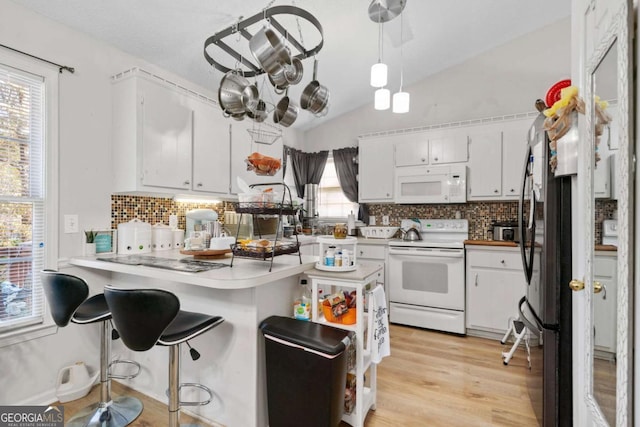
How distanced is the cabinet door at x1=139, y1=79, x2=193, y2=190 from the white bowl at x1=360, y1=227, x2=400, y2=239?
2243 mm

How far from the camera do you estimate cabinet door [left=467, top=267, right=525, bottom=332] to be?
295 centimetres

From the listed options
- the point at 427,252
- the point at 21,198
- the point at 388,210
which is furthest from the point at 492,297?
the point at 21,198

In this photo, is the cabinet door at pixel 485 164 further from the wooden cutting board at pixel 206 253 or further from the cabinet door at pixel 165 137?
the cabinet door at pixel 165 137

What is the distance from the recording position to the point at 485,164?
132 inches

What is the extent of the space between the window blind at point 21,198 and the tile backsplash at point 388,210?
0.49 meters

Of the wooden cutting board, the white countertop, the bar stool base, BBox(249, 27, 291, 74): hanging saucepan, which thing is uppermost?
BBox(249, 27, 291, 74): hanging saucepan

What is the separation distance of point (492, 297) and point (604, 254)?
2355 mm

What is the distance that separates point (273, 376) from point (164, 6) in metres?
2.43

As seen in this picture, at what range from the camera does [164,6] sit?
2055 millimetres

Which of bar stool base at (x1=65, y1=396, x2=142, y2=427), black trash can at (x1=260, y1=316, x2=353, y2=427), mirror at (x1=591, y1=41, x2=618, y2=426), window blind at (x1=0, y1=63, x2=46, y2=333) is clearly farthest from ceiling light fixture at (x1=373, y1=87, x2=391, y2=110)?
bar stool base at (x1=65, y1=396, x2=142, y2=427)

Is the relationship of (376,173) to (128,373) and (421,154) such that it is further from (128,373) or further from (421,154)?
(128,373)

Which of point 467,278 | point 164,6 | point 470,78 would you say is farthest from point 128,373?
point 470,78

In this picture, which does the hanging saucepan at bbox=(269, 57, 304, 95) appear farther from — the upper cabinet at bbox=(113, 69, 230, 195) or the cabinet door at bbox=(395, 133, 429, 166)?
the cabinet door at bbox=(395, 133, 429, 166)

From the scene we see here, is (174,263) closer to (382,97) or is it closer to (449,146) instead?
(382,97)
